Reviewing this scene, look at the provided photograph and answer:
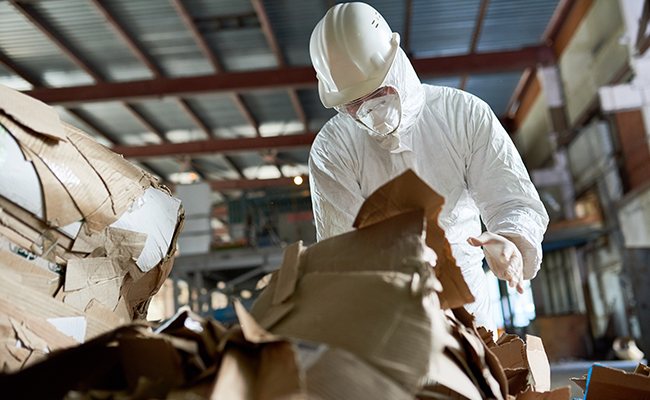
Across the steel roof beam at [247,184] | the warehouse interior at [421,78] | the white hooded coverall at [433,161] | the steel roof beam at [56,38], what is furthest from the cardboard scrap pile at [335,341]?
the steel roof beam at [247,184]

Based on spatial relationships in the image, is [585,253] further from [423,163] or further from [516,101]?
[423,163]

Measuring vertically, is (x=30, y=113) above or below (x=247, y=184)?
below

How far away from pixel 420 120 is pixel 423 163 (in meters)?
0.15

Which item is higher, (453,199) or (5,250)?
(453,199)

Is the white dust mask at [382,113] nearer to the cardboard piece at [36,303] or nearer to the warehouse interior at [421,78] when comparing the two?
the cardboard piece at [36,303]

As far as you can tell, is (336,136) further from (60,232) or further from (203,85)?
(203,85)

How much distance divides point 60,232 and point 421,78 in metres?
8.37

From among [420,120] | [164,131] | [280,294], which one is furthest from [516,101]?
[280,294]

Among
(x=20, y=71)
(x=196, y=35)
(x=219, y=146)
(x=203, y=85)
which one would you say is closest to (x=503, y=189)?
(x=196, y=35)

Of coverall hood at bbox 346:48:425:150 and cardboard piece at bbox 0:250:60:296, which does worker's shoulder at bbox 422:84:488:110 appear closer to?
coverall hood at bbox 346:48:425:150

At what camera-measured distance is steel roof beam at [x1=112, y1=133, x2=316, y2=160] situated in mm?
11070

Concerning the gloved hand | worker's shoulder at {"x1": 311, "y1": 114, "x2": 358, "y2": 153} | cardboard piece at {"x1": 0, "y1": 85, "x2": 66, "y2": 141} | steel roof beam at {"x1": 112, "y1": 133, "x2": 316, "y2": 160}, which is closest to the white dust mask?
worker's shoulder at {"x1": 311, "y1": 114, "x2": 358, "y2": 153}

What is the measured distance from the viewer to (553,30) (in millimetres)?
9086

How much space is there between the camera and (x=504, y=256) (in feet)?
3.84
